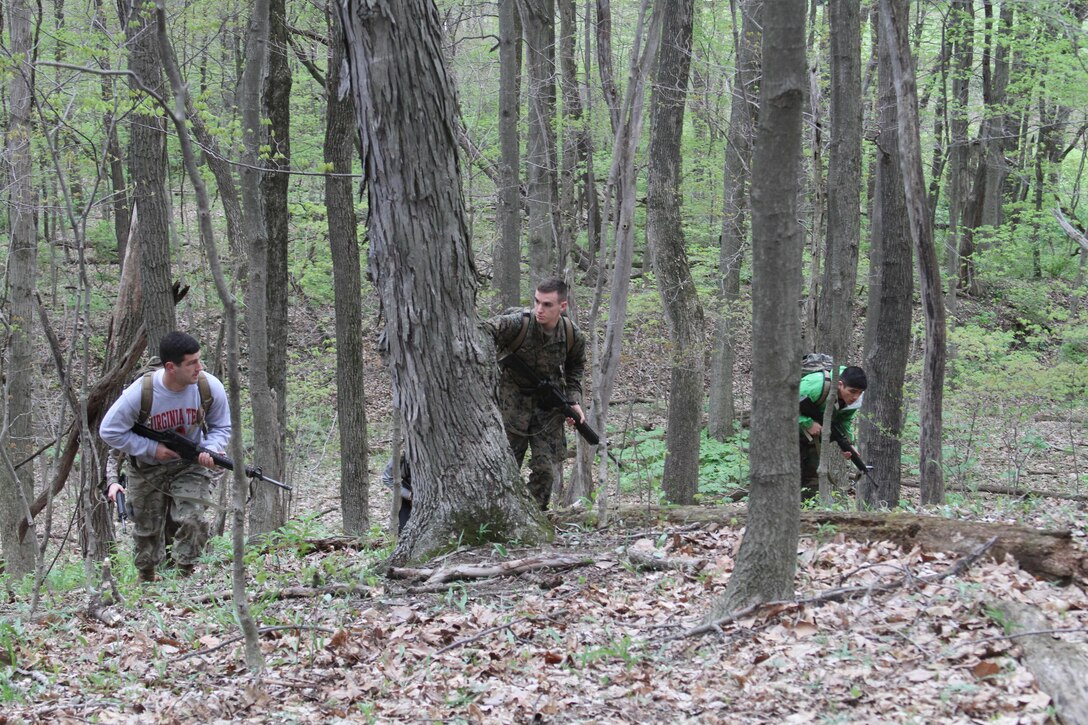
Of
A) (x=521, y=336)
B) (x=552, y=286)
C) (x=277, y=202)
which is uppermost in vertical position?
(x=277, y=202)

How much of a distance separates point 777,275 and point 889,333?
232 inches

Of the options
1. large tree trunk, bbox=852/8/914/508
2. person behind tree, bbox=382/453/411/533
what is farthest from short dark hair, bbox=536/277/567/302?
large tree trunk, bbox=852/8/914/508

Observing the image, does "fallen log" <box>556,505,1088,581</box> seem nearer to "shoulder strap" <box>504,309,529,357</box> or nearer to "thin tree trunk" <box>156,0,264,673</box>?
"shoulder strap" <box>504,309,529,357</box>

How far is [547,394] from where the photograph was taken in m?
7.04

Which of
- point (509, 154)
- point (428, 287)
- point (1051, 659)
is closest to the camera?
point (1051, 659)

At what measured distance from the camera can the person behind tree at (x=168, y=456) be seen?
6465 mm

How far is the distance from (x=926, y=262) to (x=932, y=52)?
1661 cm

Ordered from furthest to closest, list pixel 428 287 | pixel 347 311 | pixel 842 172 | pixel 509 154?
pixel 509 154 → pixel 347 311 → pixel 842 172 → pixel 428 287

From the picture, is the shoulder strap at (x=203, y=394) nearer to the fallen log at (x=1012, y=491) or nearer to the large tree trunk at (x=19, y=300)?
the large tree trunk at (x=19, y=300)

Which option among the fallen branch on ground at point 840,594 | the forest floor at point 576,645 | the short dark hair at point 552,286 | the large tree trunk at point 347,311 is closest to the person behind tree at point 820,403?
the forest floor at point 576,645

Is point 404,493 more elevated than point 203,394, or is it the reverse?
point 203,394

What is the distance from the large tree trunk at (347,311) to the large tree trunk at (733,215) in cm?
567

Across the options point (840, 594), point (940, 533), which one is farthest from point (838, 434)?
point (840, 594)

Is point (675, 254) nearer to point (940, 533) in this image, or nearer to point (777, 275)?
point (940, 533)
